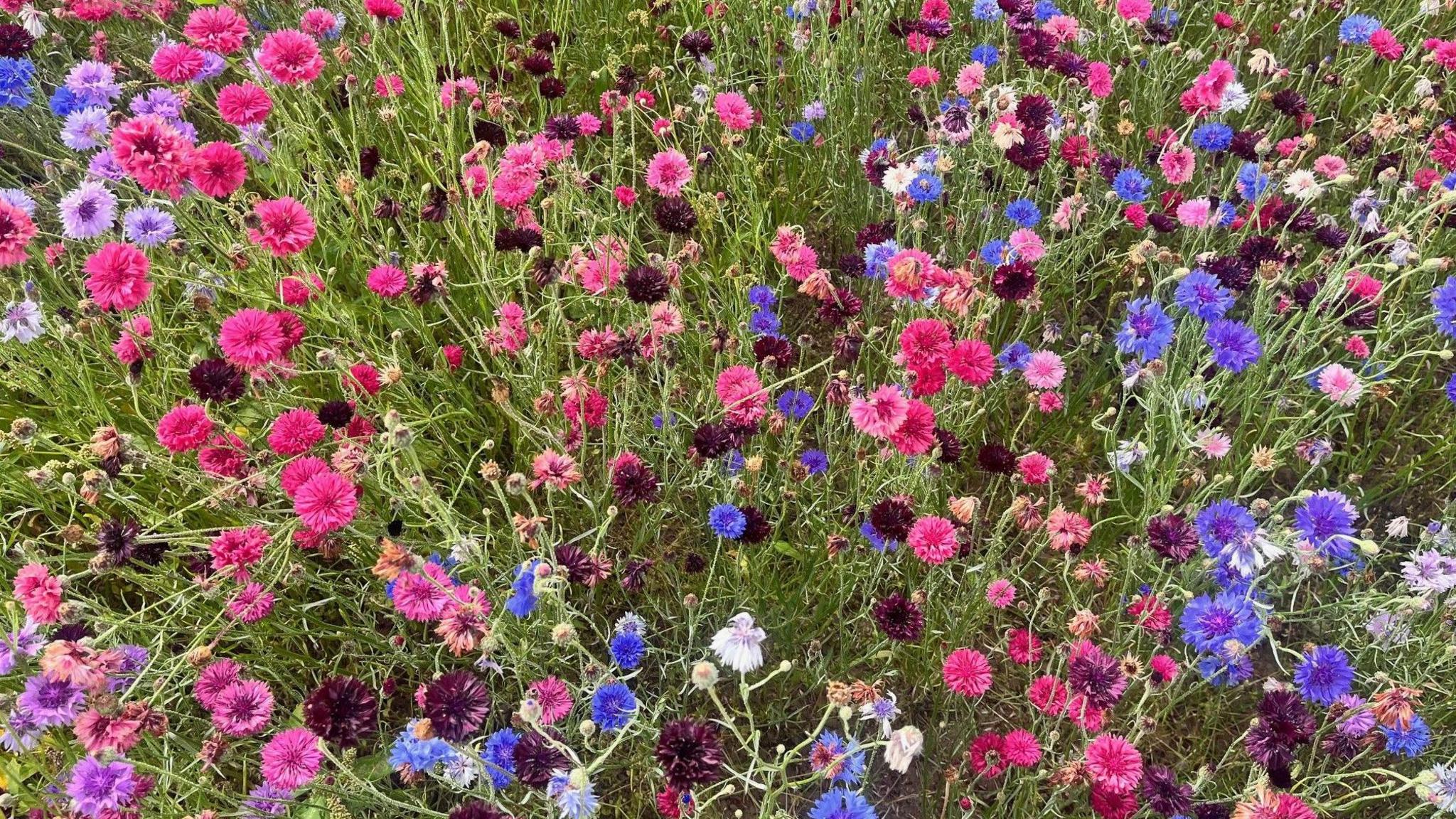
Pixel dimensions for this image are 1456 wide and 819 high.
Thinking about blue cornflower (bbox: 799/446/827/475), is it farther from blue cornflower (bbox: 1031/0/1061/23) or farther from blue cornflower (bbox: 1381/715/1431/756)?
blue cornflower (bbox: 1031/0/1061/23)

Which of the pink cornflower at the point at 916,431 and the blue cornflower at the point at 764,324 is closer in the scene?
the pink cornflower at the point at 916,431

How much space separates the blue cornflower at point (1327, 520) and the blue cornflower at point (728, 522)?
3.51 feet

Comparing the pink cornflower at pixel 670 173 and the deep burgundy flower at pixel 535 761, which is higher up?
the pink cornflower at pixel 670 173

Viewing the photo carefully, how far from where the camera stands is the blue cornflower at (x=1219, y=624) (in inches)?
63.2

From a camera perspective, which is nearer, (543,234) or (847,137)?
(543,234)

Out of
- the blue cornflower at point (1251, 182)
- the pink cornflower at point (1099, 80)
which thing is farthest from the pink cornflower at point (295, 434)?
the blue cornflower at point (1251, 182)

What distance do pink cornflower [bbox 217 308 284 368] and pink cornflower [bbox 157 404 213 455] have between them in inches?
4.6

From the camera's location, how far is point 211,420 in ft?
5.30

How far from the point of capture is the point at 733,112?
241cm

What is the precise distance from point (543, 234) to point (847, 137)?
1138 millimetres

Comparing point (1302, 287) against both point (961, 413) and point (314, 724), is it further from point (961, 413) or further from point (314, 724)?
point (314, 724)

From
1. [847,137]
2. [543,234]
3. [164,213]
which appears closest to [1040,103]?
[847,137]

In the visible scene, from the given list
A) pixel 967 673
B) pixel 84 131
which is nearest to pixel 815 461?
pixel 967 673

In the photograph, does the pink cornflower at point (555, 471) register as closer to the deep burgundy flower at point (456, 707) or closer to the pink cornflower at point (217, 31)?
the deep burgundy flower at point (456, 707)
